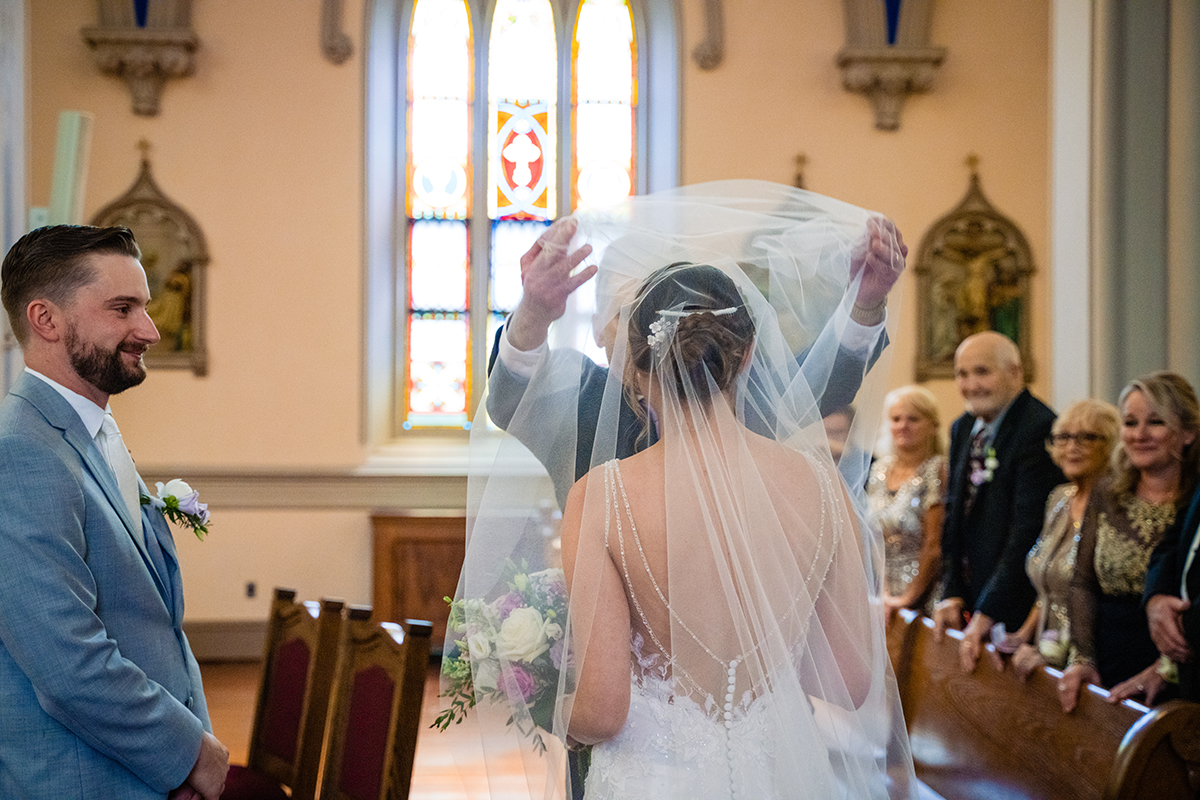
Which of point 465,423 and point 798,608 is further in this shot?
point 465,423

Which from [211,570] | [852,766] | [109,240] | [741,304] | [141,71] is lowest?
[211,570]

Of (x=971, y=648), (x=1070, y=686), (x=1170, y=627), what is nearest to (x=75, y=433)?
(x=1070, y=686)

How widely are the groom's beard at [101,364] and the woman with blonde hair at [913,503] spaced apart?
3099mm

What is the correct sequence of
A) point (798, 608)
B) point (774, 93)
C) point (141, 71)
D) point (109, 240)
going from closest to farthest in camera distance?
point (798, 608) < point (109, 240) < point (141, 71) < point (774, 93)

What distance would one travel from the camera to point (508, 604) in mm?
1880

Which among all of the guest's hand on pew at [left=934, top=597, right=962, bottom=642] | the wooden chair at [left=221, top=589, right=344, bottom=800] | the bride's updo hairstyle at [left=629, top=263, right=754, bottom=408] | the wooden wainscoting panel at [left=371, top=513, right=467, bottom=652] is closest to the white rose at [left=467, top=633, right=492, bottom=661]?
the bride's updo hairstyle at [left=629, top=263, right=754, bottom=408]

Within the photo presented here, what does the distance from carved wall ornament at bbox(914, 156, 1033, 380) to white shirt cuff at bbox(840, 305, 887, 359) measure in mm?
5522

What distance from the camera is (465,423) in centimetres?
777

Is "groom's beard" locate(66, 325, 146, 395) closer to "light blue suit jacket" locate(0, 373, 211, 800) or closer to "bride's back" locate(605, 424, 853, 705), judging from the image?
"light blue suit jacket" locate(0, 373, 211, 800)

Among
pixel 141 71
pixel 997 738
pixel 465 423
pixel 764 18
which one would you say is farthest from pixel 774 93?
pixel 997 738

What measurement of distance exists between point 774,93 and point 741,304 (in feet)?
20.0

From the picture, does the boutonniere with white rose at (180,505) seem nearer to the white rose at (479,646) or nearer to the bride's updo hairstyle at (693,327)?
the white rose at (479,646)

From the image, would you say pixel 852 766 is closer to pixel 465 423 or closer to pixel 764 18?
pixel 465 423

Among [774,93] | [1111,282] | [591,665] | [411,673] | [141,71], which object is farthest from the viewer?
[774,93]
